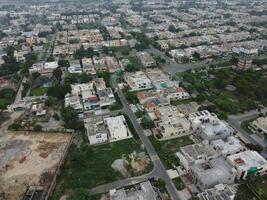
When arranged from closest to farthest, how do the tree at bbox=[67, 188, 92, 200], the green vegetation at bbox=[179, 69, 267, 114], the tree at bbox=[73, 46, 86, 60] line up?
the tree at bbox=[67, 188, 92, 200]
the green vegetation at bbox=[179, 69, 267, 114]
the tree at bbox=[73, 46, 86, 60]

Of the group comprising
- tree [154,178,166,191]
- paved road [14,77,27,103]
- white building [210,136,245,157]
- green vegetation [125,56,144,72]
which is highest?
white building [210,136,245,157]

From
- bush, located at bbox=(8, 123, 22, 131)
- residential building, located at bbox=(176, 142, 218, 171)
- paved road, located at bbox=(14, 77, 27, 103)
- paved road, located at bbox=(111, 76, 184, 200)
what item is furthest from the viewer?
paved road, located at bbox=(14, 77, 27, 103)

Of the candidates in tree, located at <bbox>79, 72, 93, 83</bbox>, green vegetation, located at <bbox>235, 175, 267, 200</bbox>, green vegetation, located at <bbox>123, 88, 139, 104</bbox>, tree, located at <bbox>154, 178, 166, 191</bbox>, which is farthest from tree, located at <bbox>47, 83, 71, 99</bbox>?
green vegetation, located at <bbox>235, 175, 267, 200</bbox>

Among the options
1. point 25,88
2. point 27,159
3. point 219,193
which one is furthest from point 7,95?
point 219,193

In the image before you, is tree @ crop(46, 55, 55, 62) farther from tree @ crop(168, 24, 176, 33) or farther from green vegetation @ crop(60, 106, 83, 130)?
tree @ crop(168, 24, 176, 33)

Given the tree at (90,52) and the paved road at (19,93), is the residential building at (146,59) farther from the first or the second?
the paved road at (19,93)

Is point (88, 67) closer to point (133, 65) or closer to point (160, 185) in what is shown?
point (133, 65)
